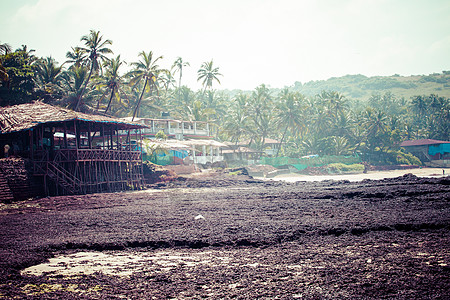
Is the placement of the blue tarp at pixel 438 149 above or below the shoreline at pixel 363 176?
above

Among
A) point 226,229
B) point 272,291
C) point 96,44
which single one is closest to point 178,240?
point 226,229

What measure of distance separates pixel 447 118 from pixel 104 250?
78.9 m

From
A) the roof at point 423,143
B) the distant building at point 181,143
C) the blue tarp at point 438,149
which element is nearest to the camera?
the distant building at point 181,143

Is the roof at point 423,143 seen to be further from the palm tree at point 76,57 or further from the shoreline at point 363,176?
the palm tree at point 76,57

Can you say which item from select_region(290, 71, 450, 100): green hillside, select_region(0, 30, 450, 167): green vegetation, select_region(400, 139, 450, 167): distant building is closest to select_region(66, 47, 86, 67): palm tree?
select_region(0, 30, 450, 167): green vegetation

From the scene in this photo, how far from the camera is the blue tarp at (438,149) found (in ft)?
179

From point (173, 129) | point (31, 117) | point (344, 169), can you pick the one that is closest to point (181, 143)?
point (173, 129)

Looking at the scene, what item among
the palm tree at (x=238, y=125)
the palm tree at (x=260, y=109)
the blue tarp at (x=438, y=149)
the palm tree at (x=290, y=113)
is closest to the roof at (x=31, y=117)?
the palm tree at (x=238, y=125)

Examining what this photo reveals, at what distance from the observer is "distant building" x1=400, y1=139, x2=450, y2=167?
54.6 m

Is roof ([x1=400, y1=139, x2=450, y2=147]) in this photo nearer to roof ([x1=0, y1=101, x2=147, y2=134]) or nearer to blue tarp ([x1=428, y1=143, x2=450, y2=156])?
blue tarp ([x1=428, y1=143, x2=450, y2=156])

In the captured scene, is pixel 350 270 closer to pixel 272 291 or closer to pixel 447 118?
pixel 272 291

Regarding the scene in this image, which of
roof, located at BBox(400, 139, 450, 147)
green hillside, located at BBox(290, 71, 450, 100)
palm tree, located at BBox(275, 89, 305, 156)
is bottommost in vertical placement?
roof, located at BBox(400, 139, 450, 147)

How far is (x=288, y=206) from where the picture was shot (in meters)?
17.7

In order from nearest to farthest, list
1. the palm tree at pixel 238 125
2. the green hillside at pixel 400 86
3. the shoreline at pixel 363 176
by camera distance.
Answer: the shoreline at pixel 363 176 < the palm tree at pixel 238 125 < the green hillside at pixel 400 86
